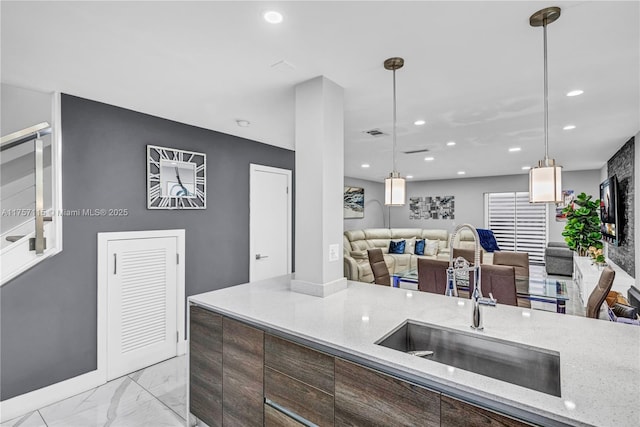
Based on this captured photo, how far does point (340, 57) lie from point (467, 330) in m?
1.69

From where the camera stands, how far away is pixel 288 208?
175 inches

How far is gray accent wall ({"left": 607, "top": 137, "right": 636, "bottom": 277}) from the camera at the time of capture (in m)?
3.97

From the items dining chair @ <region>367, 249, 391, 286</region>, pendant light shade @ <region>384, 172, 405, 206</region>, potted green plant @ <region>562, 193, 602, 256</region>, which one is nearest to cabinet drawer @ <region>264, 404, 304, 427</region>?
pendant light shade @ <region>384, 172, 405, 206</region>

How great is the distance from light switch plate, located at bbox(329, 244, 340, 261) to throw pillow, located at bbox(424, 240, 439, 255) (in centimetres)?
582

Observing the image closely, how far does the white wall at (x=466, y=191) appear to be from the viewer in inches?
282

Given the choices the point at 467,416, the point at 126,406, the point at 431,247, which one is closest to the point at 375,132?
the point at 467,416

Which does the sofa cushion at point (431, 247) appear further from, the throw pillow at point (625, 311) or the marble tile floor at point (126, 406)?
the marble tile floor at point (126, 406)

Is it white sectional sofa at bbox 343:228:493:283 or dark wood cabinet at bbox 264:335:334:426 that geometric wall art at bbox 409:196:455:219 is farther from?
dark wood cabinet at bbox 264:335:334:426

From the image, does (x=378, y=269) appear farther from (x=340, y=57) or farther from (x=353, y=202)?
(x=353, y=202)

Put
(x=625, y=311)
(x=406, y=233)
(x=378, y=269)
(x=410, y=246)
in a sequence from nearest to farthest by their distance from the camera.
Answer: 1. (x=625, y=311)
2. (x=378, y=269)
3. (x=410, y=246)
4. (x=406, y=233)

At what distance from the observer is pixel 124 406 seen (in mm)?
2438

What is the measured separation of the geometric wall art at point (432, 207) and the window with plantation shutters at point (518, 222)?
0.87 metres

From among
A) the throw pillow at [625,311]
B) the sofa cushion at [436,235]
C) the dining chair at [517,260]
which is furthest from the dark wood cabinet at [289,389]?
the sofa cushion at [436,235]

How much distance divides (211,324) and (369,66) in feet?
6.34
